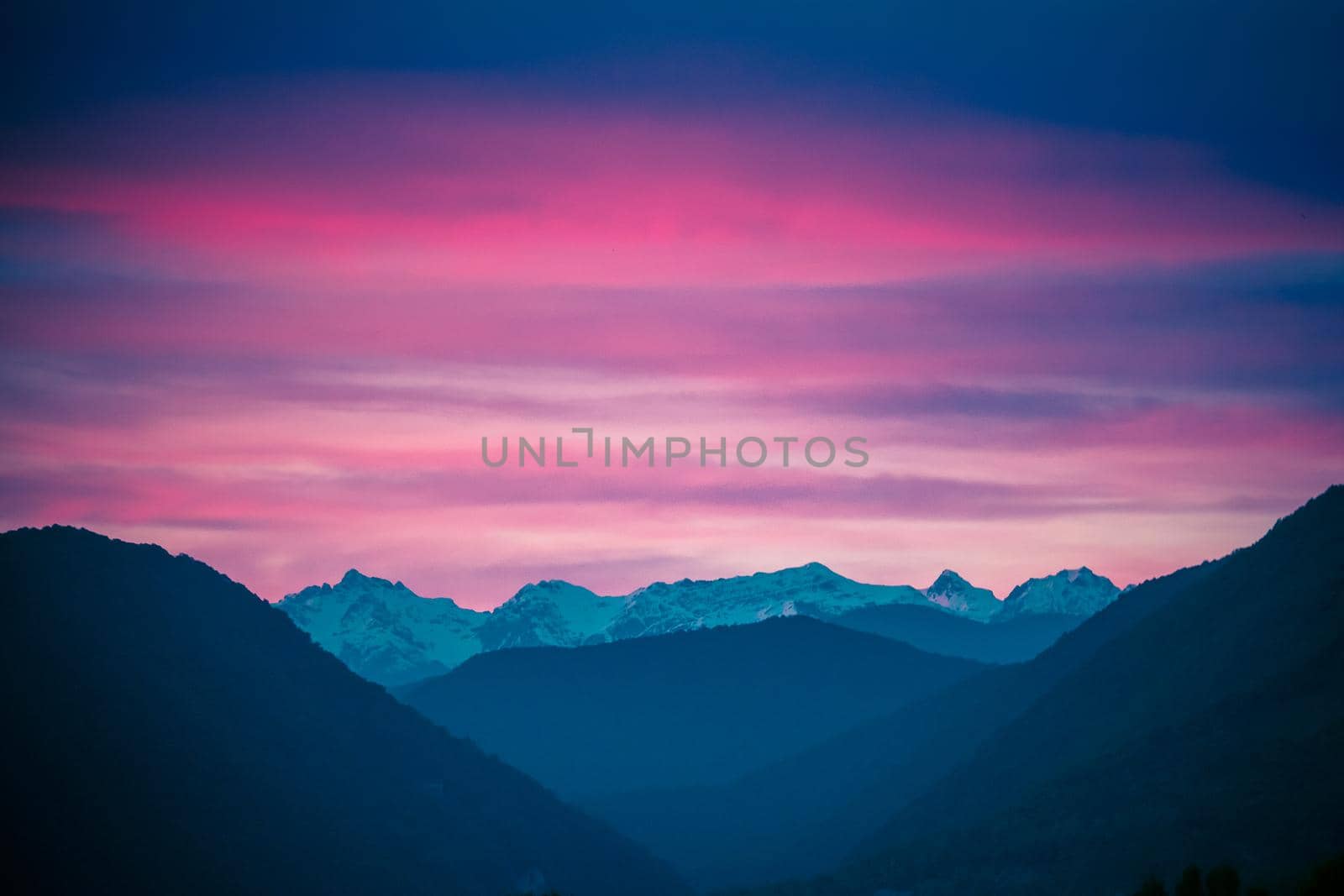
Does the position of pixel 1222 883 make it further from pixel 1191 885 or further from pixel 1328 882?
pixel 1328 882

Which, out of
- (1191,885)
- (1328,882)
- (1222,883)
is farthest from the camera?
(1222,883)

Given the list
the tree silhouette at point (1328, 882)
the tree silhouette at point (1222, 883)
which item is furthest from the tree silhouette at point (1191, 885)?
the tree silhouette at point (1328, 882)

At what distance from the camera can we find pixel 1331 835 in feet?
641

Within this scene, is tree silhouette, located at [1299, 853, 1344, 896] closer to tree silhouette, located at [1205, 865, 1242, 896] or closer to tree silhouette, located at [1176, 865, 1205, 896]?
tree silhouette, located at [1205, 865, 1242, 896]

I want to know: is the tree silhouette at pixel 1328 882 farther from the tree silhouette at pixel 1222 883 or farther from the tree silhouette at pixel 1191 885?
the tree silhouette at pixel 1191 885

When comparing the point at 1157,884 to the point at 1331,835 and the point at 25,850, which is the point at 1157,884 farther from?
the point at 25,850

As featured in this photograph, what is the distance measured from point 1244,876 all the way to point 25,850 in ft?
497

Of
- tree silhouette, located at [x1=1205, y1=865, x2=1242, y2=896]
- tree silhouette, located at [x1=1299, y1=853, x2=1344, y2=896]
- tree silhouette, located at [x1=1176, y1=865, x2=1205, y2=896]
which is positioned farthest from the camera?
tree silhouette, located at [x1=1205, y1=865, x2=1242, y2=896]

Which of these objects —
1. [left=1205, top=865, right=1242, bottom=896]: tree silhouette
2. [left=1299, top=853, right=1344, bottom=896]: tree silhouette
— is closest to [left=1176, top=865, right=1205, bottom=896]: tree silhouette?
[left=1205, top=865, right=1242, bottom=896]: tree silhouette

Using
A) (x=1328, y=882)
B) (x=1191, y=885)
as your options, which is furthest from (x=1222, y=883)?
(x=1328, y=882)

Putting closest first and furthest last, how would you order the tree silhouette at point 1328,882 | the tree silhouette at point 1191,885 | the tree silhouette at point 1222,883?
1. the tree silhouette at point 1328,882
2. the tree silhouette at point 1191,885
3. the tree silhouette at point 1222,883

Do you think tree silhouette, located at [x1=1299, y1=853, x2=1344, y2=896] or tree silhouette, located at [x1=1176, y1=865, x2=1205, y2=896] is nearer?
tree silhouette, located at [x1=1299, y1=853, x2=1344, y2=896]

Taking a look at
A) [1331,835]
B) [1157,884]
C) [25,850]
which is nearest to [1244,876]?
[1331,835]

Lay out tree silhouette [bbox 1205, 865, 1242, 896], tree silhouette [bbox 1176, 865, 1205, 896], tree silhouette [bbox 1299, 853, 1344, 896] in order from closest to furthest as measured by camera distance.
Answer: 1. tree silhouette [bbox 1299, 853, 1344, 896]
2. tree silhouette [bbox 1176, 865, 1205, 896]
3. tree silhouette [bbox 1205, 865, 1242, 896]
